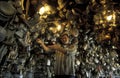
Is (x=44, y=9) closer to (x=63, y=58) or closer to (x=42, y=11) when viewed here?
(x=42, y=11)

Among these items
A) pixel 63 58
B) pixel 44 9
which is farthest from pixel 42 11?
pixel 63 58

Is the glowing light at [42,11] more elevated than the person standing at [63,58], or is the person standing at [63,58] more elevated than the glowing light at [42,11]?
the glowing light at [42,11]

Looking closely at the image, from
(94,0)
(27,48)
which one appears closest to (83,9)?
(94,0)

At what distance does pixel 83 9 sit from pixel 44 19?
1.48m

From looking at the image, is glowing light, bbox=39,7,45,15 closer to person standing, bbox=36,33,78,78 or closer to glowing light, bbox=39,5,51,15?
glowing light, bbox=39,5,51,15

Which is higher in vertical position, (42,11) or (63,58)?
(42,11)

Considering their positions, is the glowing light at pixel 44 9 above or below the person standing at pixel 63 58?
above

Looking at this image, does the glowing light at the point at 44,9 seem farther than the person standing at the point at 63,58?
No

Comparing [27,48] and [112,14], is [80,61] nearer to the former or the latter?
[112,14]

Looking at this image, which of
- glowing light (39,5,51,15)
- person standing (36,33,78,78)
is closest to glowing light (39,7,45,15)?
glowing light (39,5,51,15)

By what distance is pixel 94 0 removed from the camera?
231 inches

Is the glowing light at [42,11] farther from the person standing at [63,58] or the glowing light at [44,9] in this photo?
the person standing at [63,58]

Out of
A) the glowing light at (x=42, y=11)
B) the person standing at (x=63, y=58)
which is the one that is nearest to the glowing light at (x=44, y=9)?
the glowing light at (x=42, y=11)

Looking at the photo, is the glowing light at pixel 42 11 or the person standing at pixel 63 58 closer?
the glowing light at pixel 42 11
